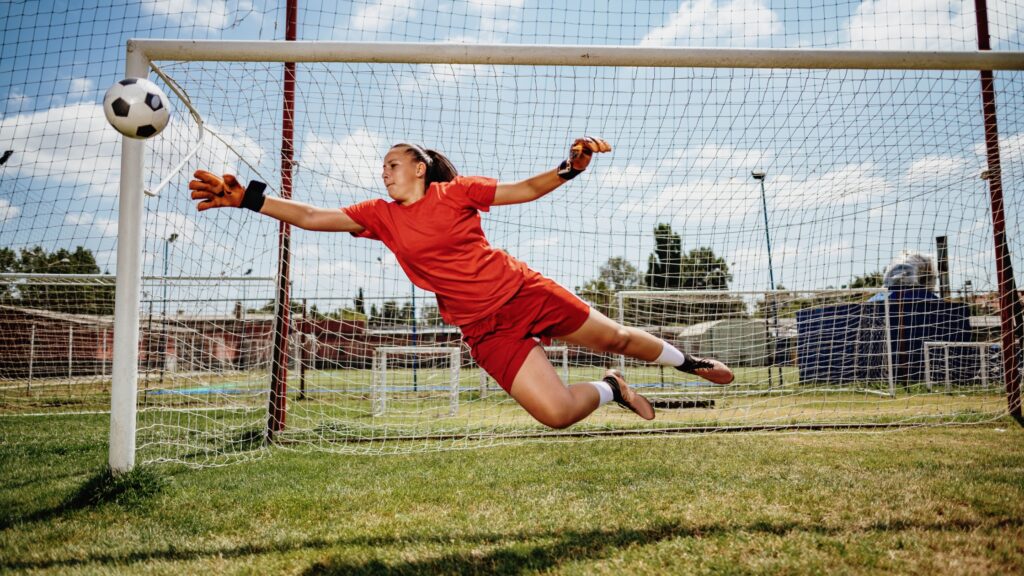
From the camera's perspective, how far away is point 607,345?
3.76m

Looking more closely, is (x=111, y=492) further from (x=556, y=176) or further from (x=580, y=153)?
(x=580, y=153)

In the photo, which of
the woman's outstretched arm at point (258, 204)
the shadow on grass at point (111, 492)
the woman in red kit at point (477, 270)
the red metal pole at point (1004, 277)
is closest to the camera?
the woman in red kit at point (477, 270)

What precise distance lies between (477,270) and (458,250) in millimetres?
178

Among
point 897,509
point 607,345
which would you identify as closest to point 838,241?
point 897,509

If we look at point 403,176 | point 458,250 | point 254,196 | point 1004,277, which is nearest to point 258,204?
point 254,196

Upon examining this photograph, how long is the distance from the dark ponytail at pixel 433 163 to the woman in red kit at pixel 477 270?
15 mm

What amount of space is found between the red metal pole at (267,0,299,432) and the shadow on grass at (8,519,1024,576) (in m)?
3.07

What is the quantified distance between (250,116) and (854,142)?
20.4 feet

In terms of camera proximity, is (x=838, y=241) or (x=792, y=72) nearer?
(x=792, y=72)

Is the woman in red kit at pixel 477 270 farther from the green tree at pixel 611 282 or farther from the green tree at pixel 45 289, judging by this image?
the green tree at pixel 45 289

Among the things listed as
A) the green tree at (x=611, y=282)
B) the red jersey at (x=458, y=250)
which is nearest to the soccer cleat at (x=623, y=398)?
the red jersey at (x=458, y=250)

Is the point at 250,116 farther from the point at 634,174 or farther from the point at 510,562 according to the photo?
the point at 510,562

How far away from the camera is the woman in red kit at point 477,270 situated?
3457 mm

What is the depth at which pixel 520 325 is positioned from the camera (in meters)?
3.55
